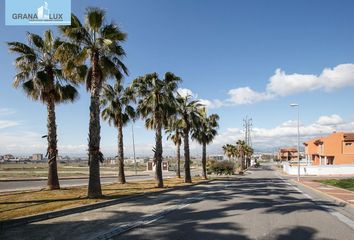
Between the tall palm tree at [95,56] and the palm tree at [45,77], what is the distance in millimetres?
2552

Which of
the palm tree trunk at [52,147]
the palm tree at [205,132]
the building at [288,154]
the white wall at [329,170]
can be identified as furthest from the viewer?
the building at [288,154]

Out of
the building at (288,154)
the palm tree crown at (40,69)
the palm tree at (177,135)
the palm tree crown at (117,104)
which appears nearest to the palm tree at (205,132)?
the palm tree at (177,135)

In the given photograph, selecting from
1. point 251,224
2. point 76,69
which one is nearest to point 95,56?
point 76,69

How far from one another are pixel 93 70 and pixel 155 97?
10.9m

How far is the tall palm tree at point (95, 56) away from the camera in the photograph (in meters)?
20.8

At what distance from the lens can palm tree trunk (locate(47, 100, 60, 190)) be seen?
2376cm

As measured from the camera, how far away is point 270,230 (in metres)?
11.5

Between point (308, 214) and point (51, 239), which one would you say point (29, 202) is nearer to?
point (51, 239)

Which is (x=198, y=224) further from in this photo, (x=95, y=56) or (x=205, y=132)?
(x=205, y=132)

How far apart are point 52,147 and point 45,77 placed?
434 centimetres

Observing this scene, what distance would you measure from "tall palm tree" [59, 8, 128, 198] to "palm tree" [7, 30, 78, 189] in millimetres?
2552

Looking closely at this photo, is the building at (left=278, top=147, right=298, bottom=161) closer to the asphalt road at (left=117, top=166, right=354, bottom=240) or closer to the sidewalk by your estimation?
the sidewalk

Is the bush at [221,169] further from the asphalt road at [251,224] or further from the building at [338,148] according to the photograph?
the asphalt road at [251,224]

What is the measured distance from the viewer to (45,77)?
23.4 meters
